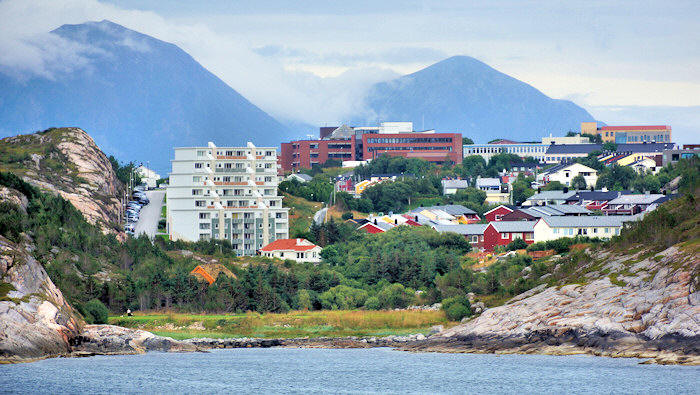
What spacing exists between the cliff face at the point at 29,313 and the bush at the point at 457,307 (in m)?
25.2

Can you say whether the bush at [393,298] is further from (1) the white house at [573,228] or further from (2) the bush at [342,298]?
(1) the white house at [573,228]

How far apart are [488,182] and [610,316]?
9810 centimetres

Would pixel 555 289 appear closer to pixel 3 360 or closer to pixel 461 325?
pixel 461 325

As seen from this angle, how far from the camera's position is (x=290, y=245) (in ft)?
354

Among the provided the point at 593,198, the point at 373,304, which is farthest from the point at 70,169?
the point at 593,198

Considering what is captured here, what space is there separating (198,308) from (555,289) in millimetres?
26401

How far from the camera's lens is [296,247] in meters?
107

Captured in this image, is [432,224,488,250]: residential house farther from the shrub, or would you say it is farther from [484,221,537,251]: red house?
the shrub

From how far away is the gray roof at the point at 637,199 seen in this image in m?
124

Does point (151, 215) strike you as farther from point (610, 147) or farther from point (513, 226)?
point (610, 147)

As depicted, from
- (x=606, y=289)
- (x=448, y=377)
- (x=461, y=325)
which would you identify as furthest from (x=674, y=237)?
(x=448, y=377)

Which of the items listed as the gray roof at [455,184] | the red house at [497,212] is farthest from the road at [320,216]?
the gray roof at [455,184]

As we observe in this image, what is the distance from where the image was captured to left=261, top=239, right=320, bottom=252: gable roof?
10688 centimetres

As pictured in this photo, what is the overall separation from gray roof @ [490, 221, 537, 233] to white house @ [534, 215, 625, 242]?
5.83 feet
